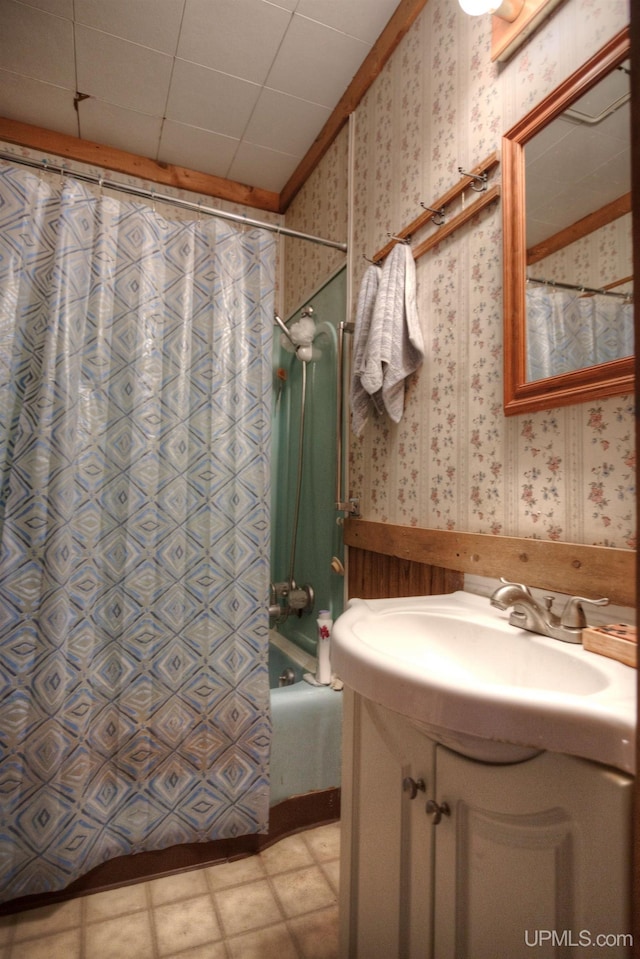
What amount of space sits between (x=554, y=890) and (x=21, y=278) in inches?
64.3

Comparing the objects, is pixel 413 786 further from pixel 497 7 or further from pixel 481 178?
pixel 497 7

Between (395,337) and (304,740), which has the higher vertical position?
(395,337)

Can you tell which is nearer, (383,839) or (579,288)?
(383,839)

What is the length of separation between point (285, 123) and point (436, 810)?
239cm

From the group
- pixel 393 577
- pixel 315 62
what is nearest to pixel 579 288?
pixel 393 577

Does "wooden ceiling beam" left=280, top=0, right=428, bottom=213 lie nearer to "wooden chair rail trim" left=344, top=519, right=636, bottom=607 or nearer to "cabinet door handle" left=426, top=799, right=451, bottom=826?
"wooden chair rail trim" left=344, top=519, right=636, bottom=607

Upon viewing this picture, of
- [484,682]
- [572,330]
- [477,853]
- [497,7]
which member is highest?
[497,7]

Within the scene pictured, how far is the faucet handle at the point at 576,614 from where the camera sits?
0.82 metres

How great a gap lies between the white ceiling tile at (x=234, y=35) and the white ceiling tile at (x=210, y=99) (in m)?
0.04

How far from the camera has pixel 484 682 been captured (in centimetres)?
80

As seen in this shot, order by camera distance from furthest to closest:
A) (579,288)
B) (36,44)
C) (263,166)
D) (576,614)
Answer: (263,166) → (36,44) → (579,288) → (576,614)

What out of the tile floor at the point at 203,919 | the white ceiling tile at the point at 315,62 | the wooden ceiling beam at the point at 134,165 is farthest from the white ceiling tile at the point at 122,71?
the tile floor at the point at 203,919

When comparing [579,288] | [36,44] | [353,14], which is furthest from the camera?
[36,44]

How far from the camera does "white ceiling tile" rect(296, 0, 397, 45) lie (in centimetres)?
160
